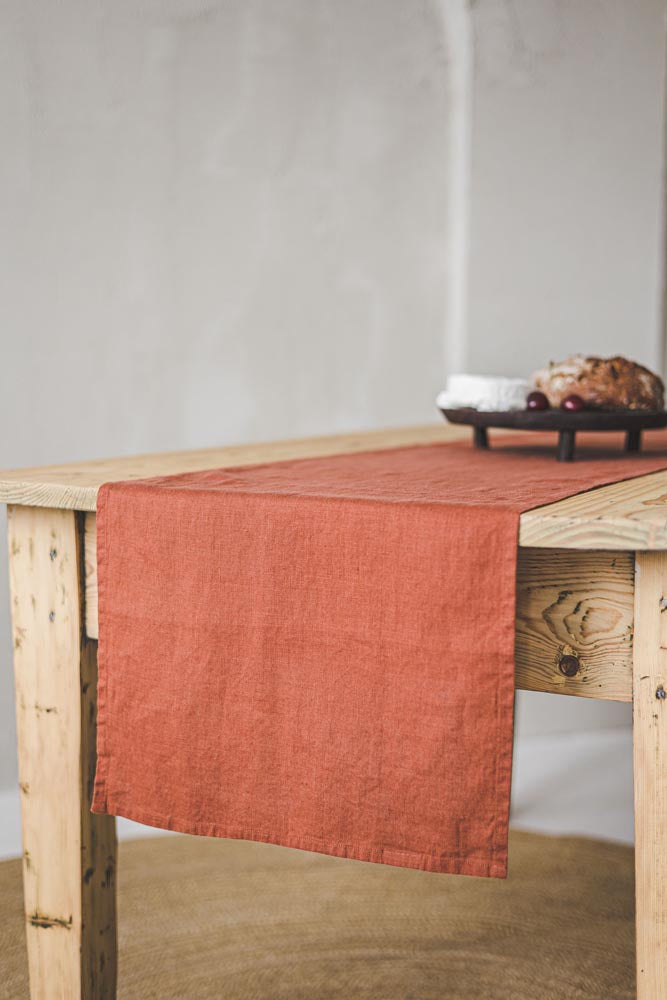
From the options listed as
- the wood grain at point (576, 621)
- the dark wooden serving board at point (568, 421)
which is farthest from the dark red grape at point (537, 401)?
the wood grain at point (576, 621)

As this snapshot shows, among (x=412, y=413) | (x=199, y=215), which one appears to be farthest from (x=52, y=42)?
(x=412, y=413)

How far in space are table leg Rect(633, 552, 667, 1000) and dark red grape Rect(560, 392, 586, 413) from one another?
Answer: 0.55 metres

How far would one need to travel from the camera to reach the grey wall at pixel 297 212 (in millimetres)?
2576

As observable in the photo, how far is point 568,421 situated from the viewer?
161 cm

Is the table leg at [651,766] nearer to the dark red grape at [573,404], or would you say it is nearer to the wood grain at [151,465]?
the dark red grape at [573,404]

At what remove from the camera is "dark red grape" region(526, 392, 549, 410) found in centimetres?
167

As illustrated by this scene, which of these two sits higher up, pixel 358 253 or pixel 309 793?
pixel 358 253

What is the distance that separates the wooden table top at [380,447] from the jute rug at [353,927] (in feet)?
2.93

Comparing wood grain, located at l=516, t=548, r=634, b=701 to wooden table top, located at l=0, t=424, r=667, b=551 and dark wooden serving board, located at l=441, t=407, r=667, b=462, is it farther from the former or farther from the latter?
dark wooden serving board, located at l=441, t=407, r=667, b=462

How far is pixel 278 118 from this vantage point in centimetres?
283

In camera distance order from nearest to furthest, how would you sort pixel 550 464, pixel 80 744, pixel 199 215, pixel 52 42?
pixel 80 744 → pixel 550 464 → pixel 52 42 → pixel 199 215

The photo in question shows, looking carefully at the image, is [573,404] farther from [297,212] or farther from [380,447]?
[297,212]

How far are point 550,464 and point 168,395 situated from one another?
137 centimetres

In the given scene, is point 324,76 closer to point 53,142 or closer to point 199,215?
point 199,215
